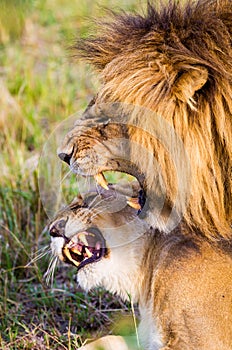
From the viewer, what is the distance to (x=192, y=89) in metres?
2.61

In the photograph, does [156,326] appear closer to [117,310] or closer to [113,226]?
[113,226]

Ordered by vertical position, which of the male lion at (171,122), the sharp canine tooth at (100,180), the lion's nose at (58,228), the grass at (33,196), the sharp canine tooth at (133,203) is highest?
the male lion at (171,122)

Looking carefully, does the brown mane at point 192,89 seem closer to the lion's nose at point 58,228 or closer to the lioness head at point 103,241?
the lioness head at point 103,241

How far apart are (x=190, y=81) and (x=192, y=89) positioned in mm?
25

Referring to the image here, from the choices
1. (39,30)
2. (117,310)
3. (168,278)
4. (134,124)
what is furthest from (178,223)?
(39,30)

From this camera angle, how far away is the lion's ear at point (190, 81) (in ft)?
8.55

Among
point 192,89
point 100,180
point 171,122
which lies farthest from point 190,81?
point 100,180

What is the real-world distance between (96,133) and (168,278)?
0.52 meters

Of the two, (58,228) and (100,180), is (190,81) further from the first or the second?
(58,228)

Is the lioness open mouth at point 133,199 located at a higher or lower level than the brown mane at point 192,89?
lower

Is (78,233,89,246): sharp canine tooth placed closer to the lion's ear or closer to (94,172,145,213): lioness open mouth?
(94,172,145,213): lioness open mouth

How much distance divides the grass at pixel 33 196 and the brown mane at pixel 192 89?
15.2 inches

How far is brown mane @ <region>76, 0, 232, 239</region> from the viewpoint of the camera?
104 inches

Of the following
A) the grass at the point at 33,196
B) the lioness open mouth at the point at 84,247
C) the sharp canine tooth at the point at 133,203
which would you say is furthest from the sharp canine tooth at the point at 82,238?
the grass at the point at 33,196
